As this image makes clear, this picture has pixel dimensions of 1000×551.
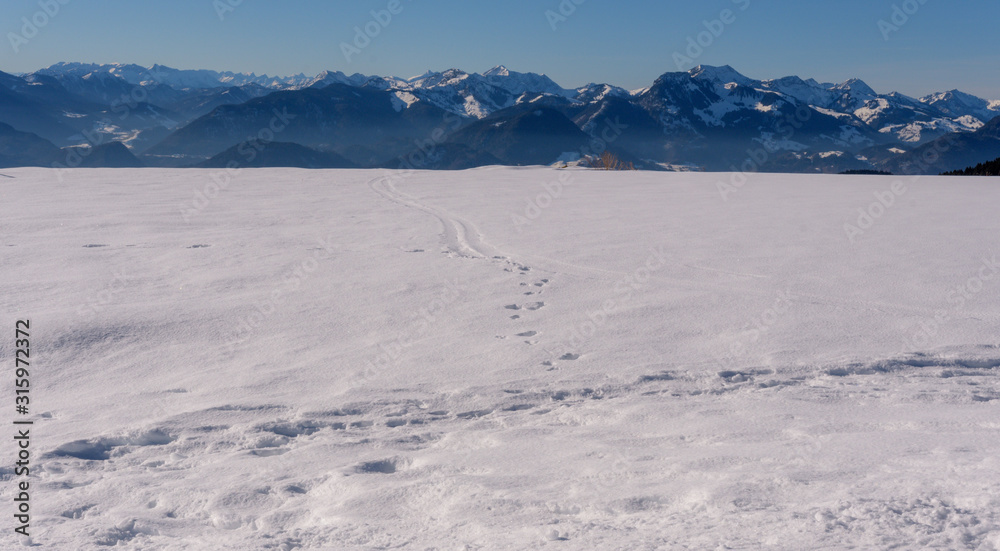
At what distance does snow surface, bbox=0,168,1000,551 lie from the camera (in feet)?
8.74

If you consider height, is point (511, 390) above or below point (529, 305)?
below

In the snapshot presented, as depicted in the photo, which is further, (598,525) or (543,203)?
(543,203)

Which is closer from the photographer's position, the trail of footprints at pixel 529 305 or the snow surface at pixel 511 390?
the snow surface at pixel 511 390

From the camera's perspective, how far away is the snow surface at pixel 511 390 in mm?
2664

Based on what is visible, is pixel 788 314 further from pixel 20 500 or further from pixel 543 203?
pixel 543 203

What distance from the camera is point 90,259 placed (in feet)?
23.0

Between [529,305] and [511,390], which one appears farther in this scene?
[529,305]

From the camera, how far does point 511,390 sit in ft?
13.1

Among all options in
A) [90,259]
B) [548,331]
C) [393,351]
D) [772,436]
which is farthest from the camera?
[90,259]

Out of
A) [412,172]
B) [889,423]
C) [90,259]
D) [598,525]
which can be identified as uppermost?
[412,172]

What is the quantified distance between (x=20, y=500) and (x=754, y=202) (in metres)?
12.1

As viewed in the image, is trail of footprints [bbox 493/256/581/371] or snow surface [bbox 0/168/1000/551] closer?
snow surface [bbox 0/168/1000/551]

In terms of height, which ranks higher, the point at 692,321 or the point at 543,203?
the point at 543,203

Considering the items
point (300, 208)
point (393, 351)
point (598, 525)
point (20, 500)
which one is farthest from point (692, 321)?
point (300, 208)
